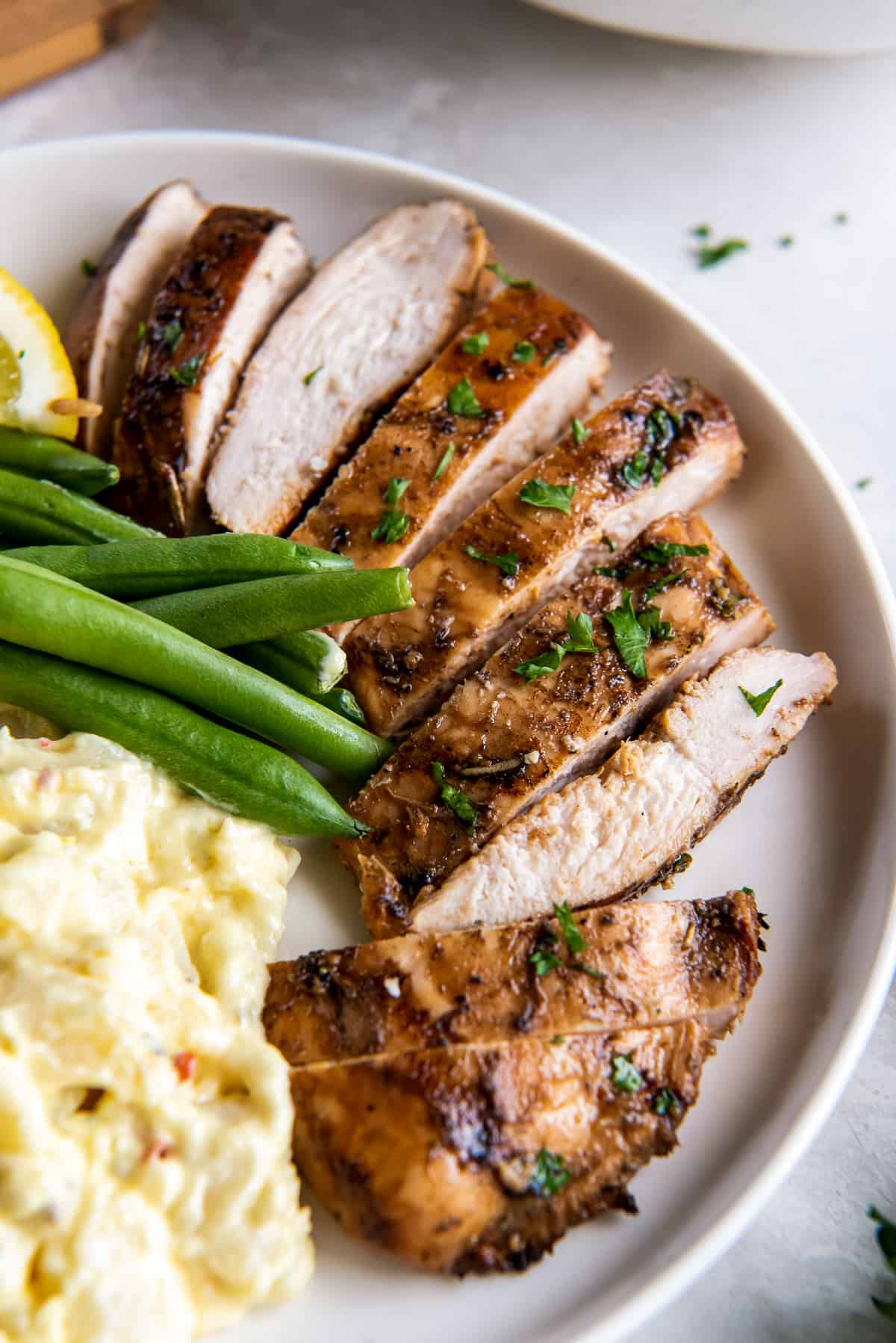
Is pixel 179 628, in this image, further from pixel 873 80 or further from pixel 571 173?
pixel 873 80

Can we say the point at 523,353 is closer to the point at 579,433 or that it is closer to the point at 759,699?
the point at 579,433

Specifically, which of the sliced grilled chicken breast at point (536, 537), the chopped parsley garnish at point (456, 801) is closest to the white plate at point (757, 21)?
the sliced grilled chicken breast at point (536, 537)

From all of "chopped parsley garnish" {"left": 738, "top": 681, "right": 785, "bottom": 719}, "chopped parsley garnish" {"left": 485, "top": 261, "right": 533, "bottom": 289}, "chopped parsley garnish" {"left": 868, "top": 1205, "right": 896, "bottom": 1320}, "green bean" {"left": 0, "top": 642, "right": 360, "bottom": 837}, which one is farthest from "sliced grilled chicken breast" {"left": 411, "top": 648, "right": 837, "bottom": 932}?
"chopped parsley garnish" {"left": 485, "top": 261, "right": 533, "bottom": 289}

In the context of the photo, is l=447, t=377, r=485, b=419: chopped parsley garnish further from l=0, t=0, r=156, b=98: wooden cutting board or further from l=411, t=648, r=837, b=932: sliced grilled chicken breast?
l=0, t=0, r=156, b=98: wooden cutting board

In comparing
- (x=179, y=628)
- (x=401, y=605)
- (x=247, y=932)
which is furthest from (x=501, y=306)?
(x=247, y=932)

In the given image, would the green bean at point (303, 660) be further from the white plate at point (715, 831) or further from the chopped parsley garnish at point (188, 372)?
the chopped parsley garnish at point (188, 372)

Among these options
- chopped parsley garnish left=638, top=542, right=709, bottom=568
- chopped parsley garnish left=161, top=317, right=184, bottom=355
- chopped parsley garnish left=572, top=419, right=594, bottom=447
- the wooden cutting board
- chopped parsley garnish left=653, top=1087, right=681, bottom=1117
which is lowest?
chopped parsley garnish left=653, top=1087, right=681, bottom=1117
